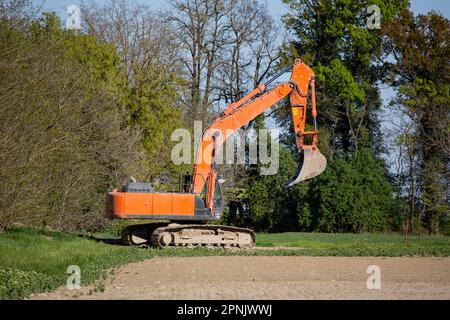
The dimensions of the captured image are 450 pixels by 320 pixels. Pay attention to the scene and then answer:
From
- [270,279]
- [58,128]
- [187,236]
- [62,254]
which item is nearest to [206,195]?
[187,236]

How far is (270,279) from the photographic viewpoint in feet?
54.6

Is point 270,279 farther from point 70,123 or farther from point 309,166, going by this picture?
point 70,123

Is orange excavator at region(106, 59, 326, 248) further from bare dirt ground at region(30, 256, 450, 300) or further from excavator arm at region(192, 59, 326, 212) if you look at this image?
bare dirt ground at region(30, 256, 450, 300)

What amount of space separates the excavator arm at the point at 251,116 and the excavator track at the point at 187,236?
3.09ft

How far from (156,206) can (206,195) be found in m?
1.85

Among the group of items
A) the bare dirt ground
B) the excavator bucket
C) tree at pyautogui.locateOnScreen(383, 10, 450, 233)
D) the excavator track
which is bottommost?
the bare dirt ground

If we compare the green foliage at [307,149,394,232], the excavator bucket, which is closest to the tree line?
the green foliage at [307,149,394,232]

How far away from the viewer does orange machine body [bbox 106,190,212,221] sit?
25656 mm

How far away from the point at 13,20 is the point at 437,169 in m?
28.1

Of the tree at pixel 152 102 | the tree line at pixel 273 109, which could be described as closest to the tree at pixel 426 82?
the tree line at pixel 273 109

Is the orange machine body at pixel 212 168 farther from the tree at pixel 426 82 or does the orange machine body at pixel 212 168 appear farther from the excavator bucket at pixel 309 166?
the tree at pixel 426 82

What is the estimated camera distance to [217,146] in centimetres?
2680
